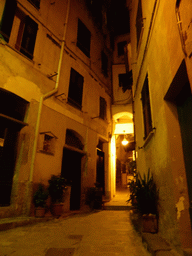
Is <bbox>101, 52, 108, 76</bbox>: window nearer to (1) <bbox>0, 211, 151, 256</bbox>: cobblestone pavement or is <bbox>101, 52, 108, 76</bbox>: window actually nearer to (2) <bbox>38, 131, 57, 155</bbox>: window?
(2) <bbox>38, 131, 57, 155</bbox>: window

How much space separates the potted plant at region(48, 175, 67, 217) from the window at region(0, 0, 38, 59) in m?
5.12

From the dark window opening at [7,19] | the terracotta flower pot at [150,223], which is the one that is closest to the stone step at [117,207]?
the terracotta flower pot at [150,223]

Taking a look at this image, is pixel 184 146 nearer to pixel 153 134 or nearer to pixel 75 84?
pixel 153 134

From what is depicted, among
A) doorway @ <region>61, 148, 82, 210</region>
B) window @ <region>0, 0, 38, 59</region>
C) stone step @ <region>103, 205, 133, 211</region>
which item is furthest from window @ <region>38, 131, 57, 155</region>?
stone step @ <region>103, 205, 133, 211</region>

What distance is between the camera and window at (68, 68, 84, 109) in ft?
30.1

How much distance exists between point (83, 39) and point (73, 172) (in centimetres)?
803

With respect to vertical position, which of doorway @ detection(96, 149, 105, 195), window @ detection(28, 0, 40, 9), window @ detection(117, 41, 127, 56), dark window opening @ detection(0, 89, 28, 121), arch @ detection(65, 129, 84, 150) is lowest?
doorway @ detection(96, 149, 105, 195)

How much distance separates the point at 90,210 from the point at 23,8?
926 cm

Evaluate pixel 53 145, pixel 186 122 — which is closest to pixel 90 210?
pixel 53 145

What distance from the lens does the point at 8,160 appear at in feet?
19.4

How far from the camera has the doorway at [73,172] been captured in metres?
8.27

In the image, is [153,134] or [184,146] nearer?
[184,146]

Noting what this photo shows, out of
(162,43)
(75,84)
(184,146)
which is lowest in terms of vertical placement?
(184,146)

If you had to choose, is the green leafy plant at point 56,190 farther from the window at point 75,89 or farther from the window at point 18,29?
the window at point 18,29
